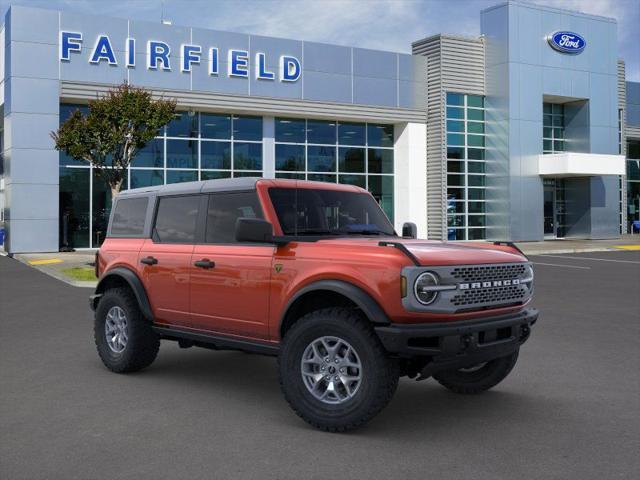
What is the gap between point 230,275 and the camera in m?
5.84

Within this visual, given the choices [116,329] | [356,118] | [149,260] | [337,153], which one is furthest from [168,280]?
[337,153]

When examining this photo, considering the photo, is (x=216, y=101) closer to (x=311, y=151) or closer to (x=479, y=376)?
(x=311, y=151)

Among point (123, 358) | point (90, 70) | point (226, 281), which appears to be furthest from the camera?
point (90, 70)

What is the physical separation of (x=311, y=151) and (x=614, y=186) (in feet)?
54.1

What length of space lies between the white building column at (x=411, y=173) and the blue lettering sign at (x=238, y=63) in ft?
26.8

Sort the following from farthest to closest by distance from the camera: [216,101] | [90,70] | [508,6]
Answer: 1. [508,6]
2. [216,101]
3. [90,70]

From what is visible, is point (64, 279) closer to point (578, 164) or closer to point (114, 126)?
point (114, 126)

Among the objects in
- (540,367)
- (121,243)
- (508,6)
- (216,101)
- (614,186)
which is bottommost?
(540,367)

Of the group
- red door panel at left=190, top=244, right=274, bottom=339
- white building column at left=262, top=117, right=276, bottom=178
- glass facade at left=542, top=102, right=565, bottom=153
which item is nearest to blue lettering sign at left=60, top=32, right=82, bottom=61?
white building column at left=262, top=117, right=276, bottom=178

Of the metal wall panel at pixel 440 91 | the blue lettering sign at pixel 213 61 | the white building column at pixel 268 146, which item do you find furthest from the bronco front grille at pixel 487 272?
the metal wall panel at pixel 440 91

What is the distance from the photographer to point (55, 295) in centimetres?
1379

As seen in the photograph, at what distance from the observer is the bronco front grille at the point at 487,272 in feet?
16.4

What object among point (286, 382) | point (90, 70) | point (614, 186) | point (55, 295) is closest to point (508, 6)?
point (614, 186)

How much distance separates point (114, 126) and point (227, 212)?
13.6 metres
